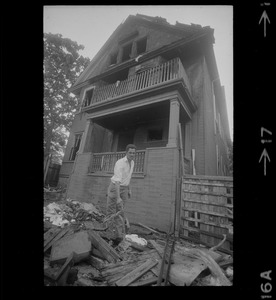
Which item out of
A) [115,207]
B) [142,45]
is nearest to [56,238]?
[115,207]

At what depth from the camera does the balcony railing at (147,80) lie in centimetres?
725

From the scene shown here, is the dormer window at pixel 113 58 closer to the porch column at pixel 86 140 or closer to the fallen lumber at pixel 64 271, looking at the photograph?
the porch column at pixel 86 140

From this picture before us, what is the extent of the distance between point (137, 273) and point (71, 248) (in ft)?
3.89

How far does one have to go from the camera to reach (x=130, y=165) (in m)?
4.50

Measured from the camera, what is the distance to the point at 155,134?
32.2 ft

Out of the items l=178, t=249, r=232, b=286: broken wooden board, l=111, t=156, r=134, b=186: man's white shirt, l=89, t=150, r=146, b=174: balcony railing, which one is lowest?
l=178, t=249, r=232, b=286: broken wooden board

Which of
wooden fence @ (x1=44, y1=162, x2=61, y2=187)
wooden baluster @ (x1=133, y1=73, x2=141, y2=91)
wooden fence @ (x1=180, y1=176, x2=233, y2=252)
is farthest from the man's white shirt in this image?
wooden fence @ (x1=44, y1=162, x2=61, y2=187)

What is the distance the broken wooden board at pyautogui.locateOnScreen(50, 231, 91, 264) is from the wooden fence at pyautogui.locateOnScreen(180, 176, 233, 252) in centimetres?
281

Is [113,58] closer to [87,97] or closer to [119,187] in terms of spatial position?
[87,97]

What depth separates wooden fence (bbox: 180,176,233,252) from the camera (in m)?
4.18

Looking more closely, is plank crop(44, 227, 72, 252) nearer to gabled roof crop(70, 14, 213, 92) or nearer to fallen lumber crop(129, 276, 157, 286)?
fallen lumber crop(129, 276, 157, 286)

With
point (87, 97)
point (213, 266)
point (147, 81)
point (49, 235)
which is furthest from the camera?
point (87, 97)
